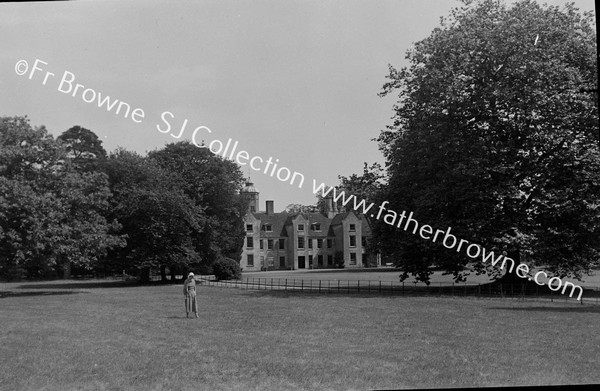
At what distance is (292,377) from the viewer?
12273 millimetres

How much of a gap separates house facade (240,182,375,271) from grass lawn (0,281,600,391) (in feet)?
190

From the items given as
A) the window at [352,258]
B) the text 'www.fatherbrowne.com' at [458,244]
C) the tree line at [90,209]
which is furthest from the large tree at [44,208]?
the window at [352,258]

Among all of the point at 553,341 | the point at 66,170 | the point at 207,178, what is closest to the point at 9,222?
the point at 66,170

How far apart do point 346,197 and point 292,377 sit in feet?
95.5

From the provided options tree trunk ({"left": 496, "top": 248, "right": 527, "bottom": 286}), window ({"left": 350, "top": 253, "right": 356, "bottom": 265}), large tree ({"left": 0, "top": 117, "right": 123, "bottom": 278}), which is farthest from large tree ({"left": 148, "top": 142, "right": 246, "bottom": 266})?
window ({"left": 350, "top": 253, "right": 356, "bottom": 265})

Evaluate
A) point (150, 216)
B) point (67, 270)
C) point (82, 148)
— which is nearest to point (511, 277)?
point (150, 216)

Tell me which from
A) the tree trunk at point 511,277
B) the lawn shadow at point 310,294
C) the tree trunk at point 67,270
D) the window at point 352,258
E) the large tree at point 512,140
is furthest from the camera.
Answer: the window at point 352,258

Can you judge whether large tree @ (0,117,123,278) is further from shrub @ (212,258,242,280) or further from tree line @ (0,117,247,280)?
shrub @ (212,258,242,280)

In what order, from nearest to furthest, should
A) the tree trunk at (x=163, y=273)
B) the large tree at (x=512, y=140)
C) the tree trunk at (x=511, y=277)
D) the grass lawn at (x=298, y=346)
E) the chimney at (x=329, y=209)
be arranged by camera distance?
the grass lawn at (x=298, y=346) < the large tree at (x=512, y=140) < the tree trunk at (x=511, y=277) < the tree trunk at (x=163, y=273) < the chimney at (x=329, y=209)

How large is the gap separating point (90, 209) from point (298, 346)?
25.4 metres

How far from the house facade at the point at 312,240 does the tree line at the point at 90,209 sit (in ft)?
138

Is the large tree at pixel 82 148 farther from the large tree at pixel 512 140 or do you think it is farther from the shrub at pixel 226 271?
the large tree at pixel 512 140

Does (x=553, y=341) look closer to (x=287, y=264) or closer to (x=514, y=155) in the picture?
(x=514, y=155)

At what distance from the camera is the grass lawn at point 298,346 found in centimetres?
1216
